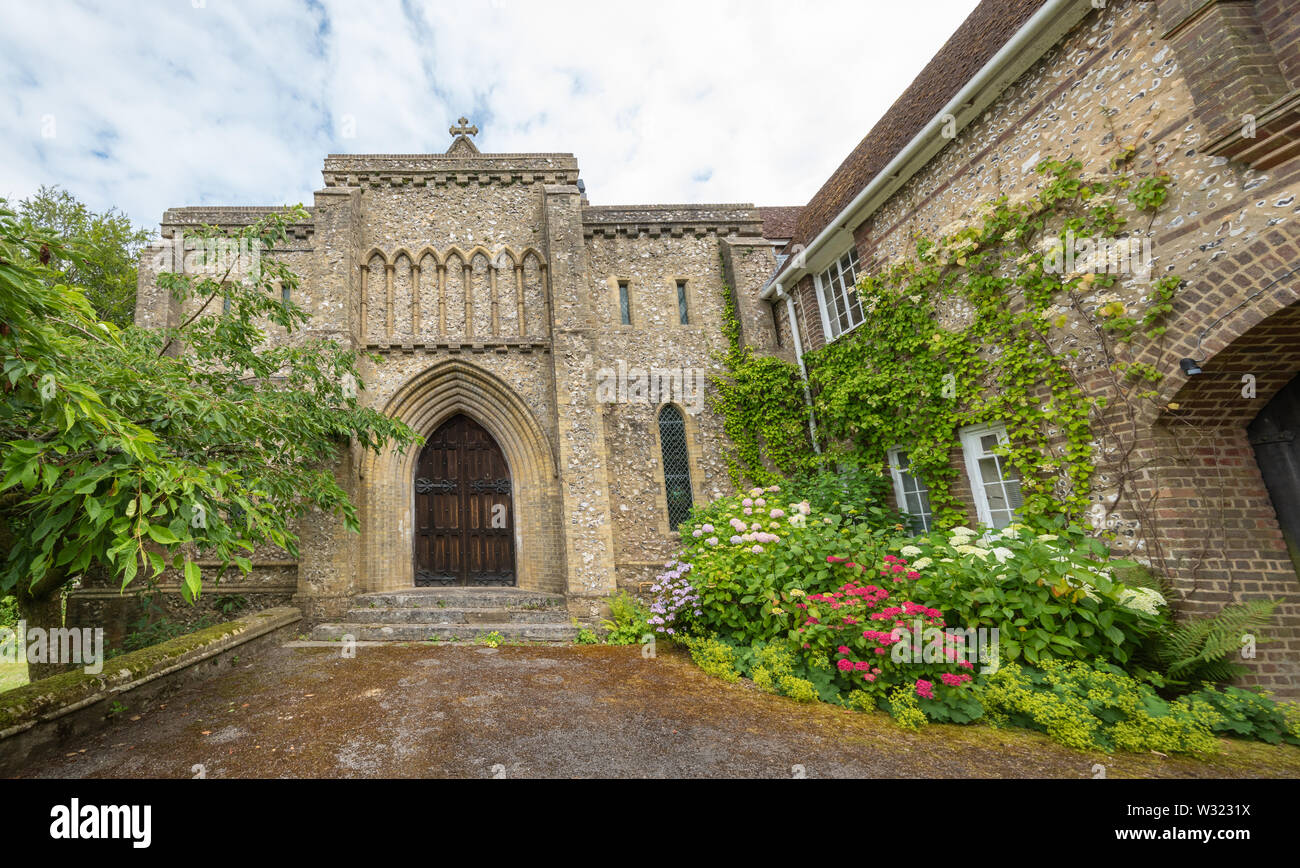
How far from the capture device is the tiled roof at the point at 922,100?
19.0ft

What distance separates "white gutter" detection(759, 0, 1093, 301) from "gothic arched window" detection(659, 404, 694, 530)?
12.2 ft

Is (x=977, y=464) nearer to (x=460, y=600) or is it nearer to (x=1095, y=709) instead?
(x=1095, y=709)

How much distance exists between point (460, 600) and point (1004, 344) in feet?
27.7

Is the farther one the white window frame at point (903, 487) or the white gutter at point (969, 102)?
the white window frame at point (903, 487)

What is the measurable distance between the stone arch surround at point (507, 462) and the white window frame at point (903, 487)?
547 centimetres

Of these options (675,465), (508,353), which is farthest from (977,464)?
(508,353)

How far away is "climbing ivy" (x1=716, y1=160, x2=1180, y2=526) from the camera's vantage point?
4469 millimetres

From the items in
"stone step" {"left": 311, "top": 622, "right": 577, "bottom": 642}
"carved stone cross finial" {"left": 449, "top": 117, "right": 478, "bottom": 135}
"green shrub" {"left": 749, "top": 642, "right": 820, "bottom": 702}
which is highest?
"carved stone cross finial" {"left": 449, "top": 117, "right": 478, "bottom": 135}

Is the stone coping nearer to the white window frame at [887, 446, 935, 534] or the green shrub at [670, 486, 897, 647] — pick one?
the green shrub at [670, 486, 897, 647]

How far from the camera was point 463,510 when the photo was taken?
9.10 m

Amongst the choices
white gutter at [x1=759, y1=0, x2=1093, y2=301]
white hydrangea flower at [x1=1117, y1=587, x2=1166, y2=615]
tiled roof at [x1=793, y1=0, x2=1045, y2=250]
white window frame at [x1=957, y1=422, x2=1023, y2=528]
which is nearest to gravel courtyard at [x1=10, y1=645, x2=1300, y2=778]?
white hydrangea flower at [x1=1117, y1=587, x2=1166, y2=615]

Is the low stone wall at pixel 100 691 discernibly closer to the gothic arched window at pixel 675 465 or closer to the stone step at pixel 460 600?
the stone step at pixel 460 600

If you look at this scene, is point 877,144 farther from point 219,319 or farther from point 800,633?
point 219,319

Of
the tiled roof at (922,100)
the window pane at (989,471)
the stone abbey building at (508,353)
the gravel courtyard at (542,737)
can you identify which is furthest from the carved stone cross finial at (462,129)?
the window pane at (989,471)
